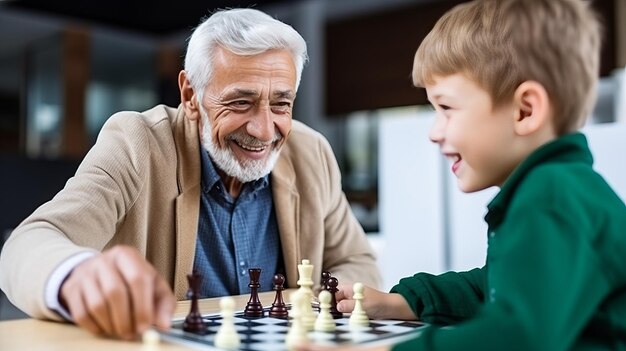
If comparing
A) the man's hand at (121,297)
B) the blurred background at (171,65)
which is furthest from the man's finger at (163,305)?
the blurred background at (171,65)

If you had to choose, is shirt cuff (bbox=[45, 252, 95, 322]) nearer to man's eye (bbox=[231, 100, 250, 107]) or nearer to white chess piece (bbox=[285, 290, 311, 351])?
white chess piece (bbox=[285, 290, 311, 351])

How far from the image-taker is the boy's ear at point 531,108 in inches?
32.5

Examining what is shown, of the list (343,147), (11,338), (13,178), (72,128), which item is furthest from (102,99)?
(11,338)

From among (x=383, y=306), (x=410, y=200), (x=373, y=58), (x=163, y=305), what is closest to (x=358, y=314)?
(x=383, y=306)

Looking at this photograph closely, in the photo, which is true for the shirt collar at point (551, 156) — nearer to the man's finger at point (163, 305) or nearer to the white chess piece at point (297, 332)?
the white chess piece at point (297, 332)

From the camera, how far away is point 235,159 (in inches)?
58.9

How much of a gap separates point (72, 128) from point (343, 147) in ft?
10.3

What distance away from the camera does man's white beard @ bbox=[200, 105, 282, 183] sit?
4.88 feet

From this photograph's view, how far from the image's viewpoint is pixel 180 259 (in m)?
1.41

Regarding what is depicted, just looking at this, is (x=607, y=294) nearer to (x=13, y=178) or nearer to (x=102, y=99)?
(x=13, y=178)

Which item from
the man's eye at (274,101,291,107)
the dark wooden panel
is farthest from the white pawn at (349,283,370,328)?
the dark wooden panel

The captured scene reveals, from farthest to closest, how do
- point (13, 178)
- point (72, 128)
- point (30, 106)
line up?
1. point (30, 106)
2. point (72, 128)
3. point (13, 178)

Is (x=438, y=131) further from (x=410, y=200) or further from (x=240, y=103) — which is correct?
(x=410, y=200)

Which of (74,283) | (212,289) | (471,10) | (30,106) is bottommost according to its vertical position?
(212,289)
